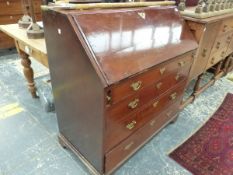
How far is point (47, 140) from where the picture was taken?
1.77m

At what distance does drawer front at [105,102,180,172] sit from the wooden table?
2.81ft

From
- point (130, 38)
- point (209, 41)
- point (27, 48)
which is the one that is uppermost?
point (130, 38)

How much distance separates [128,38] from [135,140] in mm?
781

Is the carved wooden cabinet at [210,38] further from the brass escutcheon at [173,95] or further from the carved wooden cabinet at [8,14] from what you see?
the carved wooden cabinet at [8,14]

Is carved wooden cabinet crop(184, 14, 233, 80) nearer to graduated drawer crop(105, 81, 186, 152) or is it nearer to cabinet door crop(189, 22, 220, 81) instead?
cabinet door crop(189, 22, 220, 81)

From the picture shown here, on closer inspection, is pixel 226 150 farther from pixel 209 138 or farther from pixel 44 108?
pixel 44 108

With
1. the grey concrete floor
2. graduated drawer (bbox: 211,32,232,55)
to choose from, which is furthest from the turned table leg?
graduated drawer (bbox: 211,32,232,55)

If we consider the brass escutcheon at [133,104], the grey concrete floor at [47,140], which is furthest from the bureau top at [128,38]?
the grey concrete floor at [47,140]

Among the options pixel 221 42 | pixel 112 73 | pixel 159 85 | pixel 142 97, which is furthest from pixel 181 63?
pixel 221 42

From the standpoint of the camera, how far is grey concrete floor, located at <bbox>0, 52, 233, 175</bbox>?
155cm

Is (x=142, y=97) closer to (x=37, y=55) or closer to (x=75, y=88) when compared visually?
(x=75, y=88)

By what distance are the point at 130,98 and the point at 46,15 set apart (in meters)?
0.69

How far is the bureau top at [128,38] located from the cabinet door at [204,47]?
240mm

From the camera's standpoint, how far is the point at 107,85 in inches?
37.5
